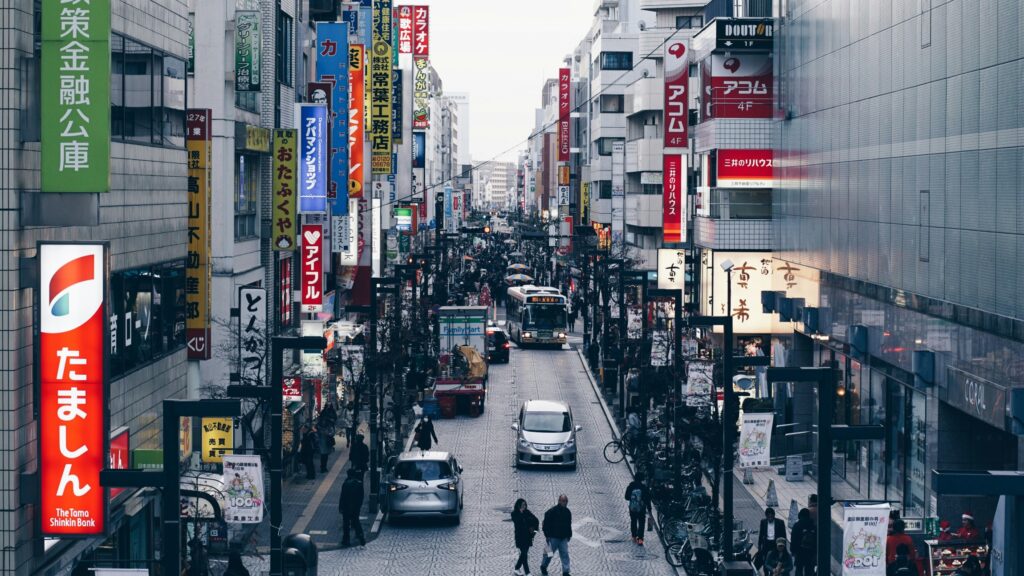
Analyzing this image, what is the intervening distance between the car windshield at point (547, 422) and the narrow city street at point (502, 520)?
1.26m

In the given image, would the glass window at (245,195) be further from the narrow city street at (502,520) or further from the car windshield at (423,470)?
the narrow city street at (502,520)

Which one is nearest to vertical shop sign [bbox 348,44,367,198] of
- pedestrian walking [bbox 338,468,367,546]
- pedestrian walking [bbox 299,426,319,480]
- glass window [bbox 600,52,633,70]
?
pedestrian walking [bbox 299,426,319,480]

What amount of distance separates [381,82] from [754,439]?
40648 millimetres

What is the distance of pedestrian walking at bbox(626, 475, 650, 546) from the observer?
2939 cm

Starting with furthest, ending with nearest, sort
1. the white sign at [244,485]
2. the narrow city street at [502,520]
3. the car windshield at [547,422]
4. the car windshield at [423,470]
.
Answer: the car windshield at [547,422], the car windshield at [423,470], the narrow city street at [502,520], the white sign at [244,485]

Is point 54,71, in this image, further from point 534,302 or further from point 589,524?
point 534,302

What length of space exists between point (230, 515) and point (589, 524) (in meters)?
11.3

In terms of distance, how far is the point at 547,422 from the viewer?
40156 millimetres

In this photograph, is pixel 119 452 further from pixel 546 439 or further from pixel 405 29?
pixel 405 29

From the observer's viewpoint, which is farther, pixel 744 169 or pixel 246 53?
pixel 744 169

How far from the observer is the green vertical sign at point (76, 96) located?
16844 mm

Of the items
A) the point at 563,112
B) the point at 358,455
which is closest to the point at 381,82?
the point at 358,455

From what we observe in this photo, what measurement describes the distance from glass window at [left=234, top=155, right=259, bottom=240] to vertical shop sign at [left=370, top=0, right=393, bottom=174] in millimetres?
25123

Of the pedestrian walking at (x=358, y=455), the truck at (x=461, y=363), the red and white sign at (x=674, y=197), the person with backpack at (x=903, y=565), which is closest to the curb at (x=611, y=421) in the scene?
the truck at (x=461, y=363)
